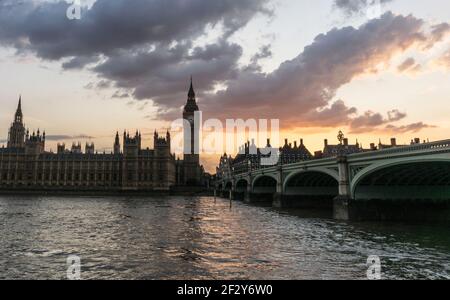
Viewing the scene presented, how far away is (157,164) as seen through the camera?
129875 millimetres

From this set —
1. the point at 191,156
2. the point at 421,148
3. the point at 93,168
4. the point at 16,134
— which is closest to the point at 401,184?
the point at 421,148

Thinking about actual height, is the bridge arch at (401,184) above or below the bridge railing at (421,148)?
below

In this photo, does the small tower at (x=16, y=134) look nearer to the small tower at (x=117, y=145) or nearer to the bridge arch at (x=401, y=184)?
the small tower at (x=117, y=145)

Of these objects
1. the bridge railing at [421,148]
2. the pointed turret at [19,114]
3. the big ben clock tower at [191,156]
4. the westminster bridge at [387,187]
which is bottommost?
the westminster bridge at [387,187]

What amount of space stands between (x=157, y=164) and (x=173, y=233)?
107 m

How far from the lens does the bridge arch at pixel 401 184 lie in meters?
32.9

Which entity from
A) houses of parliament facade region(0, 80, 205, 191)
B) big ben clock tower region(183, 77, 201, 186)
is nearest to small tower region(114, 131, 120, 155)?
houses of parliament facade region(0, 80, 205, 191)

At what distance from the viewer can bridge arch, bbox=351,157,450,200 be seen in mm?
32906

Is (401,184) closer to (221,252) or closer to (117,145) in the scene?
(221,252)

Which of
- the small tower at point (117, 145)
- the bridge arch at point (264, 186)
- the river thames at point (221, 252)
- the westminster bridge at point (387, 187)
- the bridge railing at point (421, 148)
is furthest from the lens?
the small tower at point (117, 145)

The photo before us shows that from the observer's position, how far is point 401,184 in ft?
119

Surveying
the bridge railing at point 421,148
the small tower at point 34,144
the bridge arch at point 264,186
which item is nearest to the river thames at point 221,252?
the bridge railing at point 421,148

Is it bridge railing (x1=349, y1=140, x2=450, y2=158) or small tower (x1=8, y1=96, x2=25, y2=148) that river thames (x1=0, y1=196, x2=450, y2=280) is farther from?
small tower (x1=8, y1=96, x2=25, y2=148)
